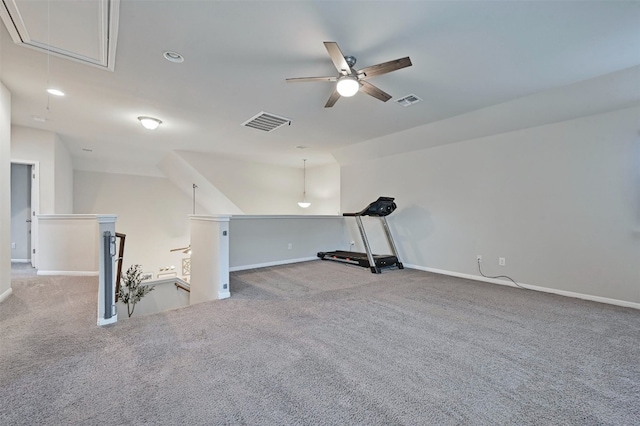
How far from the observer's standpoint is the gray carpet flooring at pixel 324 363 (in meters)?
1.52

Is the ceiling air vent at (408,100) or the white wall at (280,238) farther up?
the ceiling air vent at (408,100)

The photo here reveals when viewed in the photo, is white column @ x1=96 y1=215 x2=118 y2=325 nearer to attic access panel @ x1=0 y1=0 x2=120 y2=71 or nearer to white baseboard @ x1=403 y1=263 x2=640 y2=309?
attic access panel @ x1=0 y1=0 x2=120 y2=71

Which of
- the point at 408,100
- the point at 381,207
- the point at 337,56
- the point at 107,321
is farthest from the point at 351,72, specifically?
the point at 107,321

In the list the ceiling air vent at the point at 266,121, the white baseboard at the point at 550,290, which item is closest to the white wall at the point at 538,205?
the white baseboard at the point at 550,290

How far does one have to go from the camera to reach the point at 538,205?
399cm

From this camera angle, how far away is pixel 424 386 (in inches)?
68.9

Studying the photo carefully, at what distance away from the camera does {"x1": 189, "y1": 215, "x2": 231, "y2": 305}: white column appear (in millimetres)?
3570

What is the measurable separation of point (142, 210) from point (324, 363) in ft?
26.6

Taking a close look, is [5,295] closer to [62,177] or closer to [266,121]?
[62,177]

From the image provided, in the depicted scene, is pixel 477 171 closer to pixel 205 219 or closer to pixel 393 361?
pixel 393 361

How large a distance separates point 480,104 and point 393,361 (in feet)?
12.0

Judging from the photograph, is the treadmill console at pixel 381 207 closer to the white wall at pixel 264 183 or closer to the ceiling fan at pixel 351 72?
the white wall at pixel 264 183

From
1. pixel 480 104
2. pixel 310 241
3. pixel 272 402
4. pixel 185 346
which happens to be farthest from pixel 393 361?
pixel 310 241

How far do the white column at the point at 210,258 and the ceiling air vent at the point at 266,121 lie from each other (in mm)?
1752
